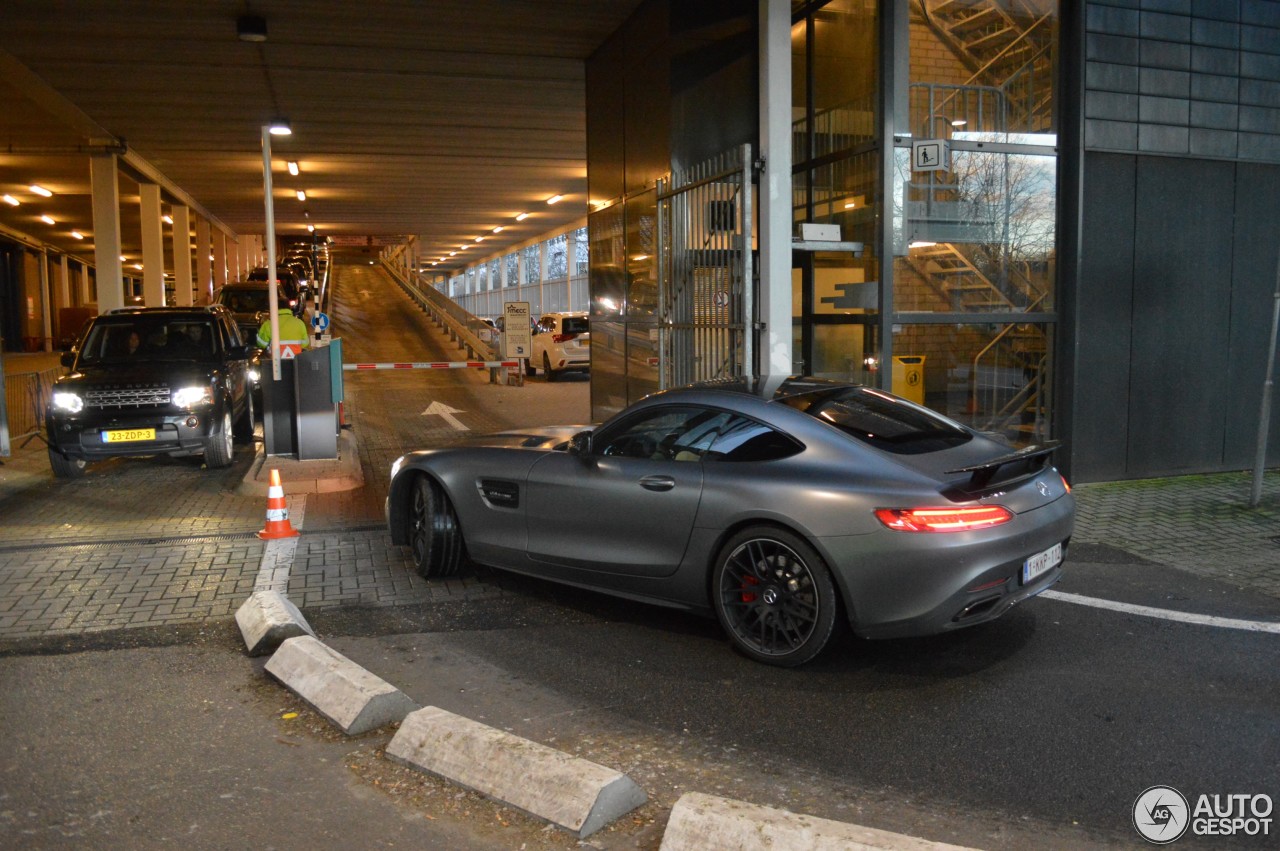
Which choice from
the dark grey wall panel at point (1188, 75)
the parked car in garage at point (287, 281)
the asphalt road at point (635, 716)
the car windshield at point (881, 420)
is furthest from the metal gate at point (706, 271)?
the parked car in garage at point (287, 281)

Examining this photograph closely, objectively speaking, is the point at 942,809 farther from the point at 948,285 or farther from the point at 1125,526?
the point at 948,285

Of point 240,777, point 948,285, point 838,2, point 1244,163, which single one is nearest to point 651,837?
point 240,777

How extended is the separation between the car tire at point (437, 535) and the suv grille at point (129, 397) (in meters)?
5.65

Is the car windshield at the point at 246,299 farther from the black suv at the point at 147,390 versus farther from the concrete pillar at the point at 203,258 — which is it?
the black suv at the point at 147,390

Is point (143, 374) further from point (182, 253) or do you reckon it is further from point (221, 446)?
point (182, 253)

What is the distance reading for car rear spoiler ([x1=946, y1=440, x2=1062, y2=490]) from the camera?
201 inches

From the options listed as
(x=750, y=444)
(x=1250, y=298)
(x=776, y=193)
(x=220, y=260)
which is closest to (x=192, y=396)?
(x=776, y=193)

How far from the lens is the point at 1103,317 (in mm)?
10367

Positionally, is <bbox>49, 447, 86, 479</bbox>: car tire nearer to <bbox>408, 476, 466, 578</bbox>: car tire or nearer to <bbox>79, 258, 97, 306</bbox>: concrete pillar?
<bbox>408, 476, 466, 578</bbox>: car tire

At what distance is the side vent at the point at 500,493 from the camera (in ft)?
21.1

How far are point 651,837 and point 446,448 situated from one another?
387cm

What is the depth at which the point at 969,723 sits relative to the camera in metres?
4.63

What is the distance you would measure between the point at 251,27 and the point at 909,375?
366 inches

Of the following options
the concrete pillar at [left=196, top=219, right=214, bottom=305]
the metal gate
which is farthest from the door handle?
the concrete pillar at [left=196, top=219, right=214, bottom=305]
